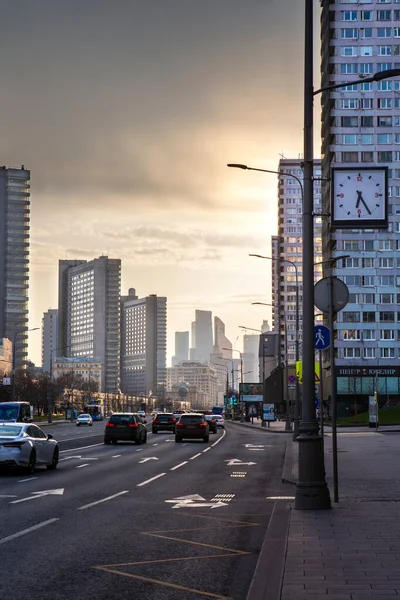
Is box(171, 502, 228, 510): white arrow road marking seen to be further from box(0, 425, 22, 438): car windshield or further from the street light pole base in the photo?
A: box(0, 425, 22, 438): car windshield

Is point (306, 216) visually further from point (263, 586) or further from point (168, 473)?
point (168, 473)

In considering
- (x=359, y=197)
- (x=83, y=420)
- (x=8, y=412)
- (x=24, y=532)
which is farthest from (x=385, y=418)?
(x=24, y=532)

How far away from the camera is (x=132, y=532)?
41.9 ft

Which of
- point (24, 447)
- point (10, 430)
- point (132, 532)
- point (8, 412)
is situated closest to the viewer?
point (132, 532)

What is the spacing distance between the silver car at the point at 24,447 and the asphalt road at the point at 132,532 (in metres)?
0.44

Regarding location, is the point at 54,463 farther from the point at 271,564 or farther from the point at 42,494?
the point at 271,564

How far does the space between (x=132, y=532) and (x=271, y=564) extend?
360 centimetres

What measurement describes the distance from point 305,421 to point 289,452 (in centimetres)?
2080

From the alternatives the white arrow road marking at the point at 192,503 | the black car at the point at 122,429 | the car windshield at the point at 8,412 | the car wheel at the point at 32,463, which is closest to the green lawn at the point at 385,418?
the car windshield at the point at 8,412

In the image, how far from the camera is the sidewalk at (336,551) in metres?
8.23

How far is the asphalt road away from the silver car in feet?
1.44

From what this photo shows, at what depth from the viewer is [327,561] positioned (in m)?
9.77

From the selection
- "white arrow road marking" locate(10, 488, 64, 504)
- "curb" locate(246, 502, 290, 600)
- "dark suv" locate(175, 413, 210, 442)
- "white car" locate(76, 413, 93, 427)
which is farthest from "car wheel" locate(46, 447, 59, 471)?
"white car" locate(76, 413, 93, 427)

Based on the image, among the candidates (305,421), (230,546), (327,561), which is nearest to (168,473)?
(305,421)
